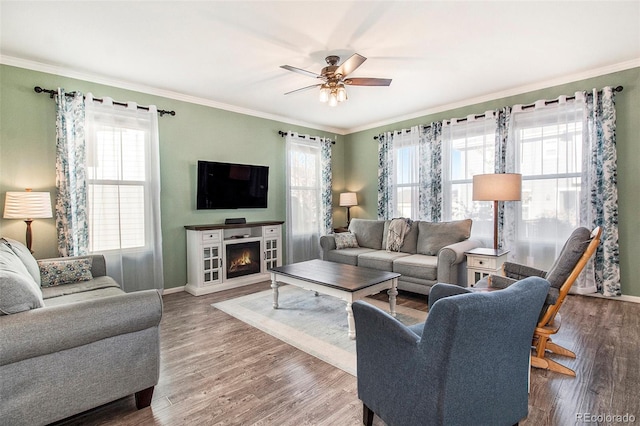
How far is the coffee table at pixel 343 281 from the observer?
9.23ft

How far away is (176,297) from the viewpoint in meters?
4.20

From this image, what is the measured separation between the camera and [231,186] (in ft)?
16.0

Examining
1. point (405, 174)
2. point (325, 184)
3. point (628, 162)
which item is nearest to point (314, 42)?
point (405, 174)

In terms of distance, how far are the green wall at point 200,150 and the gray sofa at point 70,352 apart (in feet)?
6.54

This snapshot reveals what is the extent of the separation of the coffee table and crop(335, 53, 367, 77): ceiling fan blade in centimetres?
199

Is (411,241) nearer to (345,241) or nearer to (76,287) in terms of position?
(345,241)

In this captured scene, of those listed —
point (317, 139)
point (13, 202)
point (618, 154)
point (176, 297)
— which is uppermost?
point (317, 139)

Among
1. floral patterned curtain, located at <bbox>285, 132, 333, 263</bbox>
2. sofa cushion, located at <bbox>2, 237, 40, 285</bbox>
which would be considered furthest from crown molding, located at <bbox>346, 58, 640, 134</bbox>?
sofa cushion, located at <bbox>2, 237, 40, 285</bbox>

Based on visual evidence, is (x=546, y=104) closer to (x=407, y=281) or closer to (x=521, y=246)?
(x=521, y=246)

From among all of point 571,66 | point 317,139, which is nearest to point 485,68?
point 571,66

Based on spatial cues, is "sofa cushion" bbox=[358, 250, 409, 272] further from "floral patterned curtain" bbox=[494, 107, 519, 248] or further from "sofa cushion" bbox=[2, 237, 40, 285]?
"sofa cushion" bbox=[2, 237, 40, 285]

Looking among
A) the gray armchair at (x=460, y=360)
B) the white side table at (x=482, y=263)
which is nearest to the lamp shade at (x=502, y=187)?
the white side table at (x=482, y=263)

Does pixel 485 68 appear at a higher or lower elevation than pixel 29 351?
higher

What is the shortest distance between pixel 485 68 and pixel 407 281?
2.69m
